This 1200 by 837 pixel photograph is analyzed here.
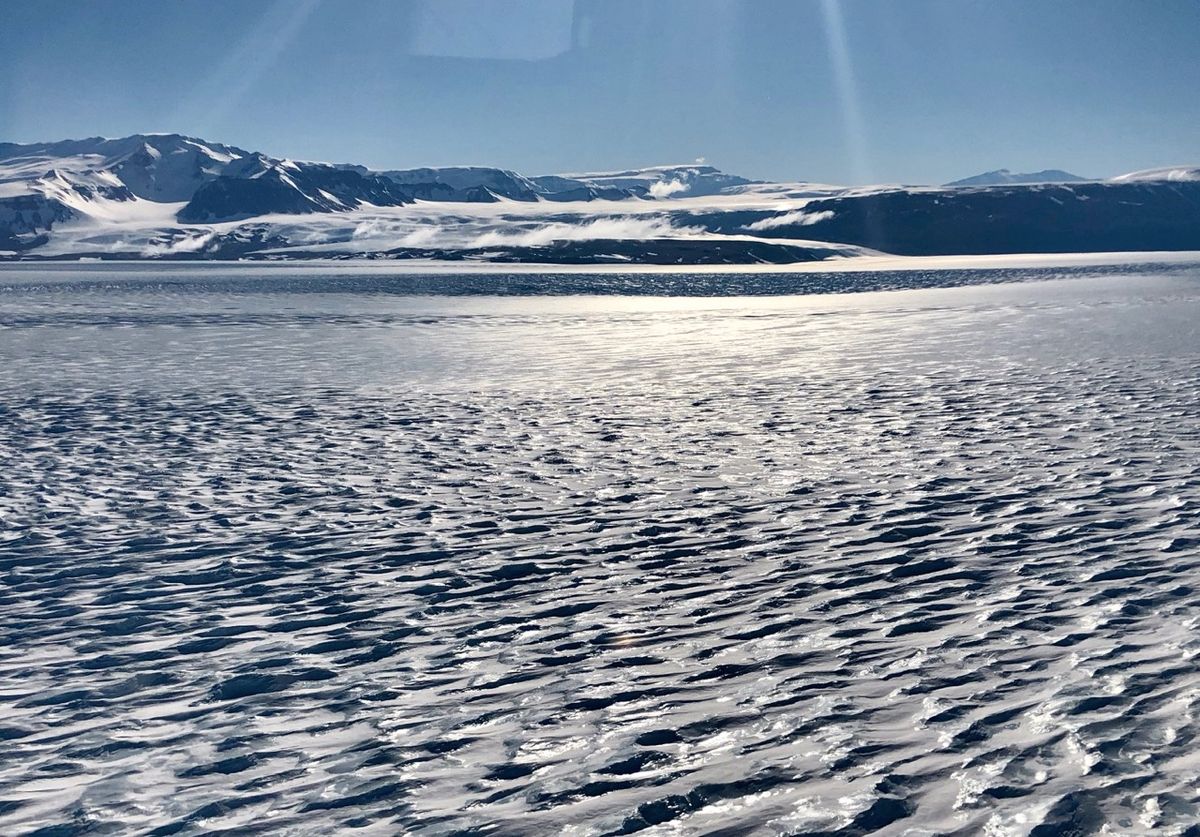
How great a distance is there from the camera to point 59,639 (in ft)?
27.4

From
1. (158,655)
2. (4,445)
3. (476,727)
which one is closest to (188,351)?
(4,445)

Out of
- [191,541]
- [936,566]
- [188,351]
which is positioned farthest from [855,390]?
[188,351]

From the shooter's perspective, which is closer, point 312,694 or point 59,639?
point 312,694

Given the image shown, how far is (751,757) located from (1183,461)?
34.8 feet

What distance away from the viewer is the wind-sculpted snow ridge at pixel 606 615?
18.9 ft

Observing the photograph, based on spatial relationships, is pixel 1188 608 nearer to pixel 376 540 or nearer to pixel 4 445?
pixel 376 540

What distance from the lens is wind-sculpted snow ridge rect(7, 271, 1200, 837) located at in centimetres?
576

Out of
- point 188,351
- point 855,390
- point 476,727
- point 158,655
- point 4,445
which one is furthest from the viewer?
point 188,351

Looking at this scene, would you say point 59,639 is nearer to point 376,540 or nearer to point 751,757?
point 376,540

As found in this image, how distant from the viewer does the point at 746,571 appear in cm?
981

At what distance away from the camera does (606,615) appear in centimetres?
870

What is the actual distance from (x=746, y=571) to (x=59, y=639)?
611cm

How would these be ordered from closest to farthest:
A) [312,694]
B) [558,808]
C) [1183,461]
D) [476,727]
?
[558,808], [476,727], [312,694], [1183,461]

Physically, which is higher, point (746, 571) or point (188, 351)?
point (188, 351)
